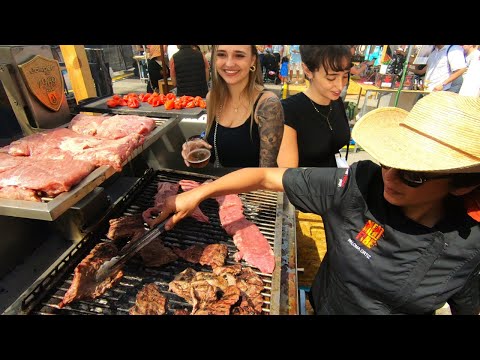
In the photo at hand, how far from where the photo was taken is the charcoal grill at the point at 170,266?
2.08 metres

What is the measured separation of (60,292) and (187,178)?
195 centimetres

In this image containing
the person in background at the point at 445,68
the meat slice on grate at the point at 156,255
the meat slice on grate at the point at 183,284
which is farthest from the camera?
the person in background at the point at 445,68

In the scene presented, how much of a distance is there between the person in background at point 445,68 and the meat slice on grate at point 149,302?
31.3ft

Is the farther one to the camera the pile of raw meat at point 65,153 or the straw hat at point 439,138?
the pile of raw meat at point 65,153

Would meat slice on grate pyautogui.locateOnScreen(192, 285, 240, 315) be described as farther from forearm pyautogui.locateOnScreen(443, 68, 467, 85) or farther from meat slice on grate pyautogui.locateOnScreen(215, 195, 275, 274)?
forearm pyautogui.locateOnScreen(443, 68, 467, 85)

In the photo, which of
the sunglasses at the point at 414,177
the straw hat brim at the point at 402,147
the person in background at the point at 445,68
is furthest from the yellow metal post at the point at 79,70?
the person in background at the point at 445,68

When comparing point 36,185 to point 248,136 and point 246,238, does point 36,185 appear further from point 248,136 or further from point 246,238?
point 248,136

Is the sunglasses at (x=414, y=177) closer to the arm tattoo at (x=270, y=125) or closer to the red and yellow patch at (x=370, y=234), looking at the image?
the red and yellow patch at (x=370, y=234)

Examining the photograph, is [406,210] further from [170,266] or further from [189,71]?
[189,71]

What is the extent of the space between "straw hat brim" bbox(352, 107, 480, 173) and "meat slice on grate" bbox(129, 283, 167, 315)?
6.16ft

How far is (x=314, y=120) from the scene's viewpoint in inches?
123

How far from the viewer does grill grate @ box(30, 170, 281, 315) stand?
2.11 metres

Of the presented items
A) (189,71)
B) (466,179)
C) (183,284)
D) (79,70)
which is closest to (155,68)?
(189,71)

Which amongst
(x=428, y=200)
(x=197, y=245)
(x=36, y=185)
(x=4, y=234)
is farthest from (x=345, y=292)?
(x=4, y=234)
